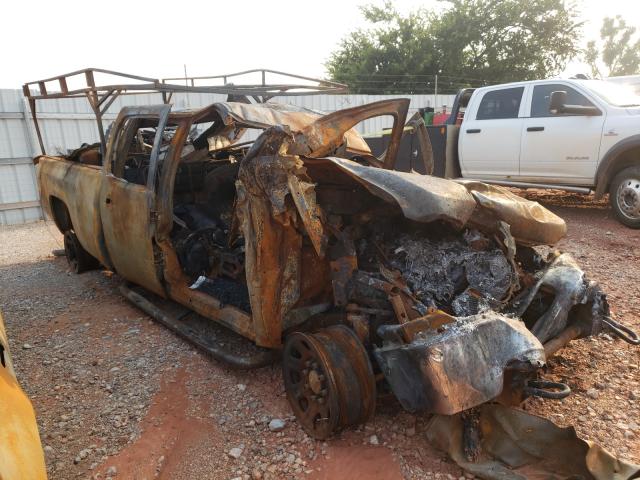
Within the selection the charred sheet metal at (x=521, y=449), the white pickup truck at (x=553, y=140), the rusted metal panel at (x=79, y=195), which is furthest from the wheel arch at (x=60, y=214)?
the white pickup truck at (x=553, y=140)

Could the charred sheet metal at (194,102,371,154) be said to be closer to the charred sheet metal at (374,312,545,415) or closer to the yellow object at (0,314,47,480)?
the charred sheet metal at (374,312,545,415)

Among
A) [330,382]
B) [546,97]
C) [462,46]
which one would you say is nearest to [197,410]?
[330,382]

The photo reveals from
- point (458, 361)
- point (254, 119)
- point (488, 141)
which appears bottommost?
point (458, 361)

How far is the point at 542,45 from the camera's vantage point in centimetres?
2359

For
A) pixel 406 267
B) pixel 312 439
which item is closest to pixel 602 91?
pixel 406 267

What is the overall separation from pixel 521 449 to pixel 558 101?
5.61m

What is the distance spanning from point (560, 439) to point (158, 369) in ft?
8.40

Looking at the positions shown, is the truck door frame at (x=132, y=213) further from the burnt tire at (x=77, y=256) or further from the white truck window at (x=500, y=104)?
the white truck window at (x=500, y=104)

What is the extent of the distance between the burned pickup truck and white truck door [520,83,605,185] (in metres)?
4.39

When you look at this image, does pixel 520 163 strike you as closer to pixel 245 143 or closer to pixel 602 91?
pixel 602 91

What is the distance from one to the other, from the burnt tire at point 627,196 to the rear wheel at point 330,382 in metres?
5.43

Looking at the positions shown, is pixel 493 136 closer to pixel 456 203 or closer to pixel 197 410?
pixel 456 203

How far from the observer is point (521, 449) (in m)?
2.33

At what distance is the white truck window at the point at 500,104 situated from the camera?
762 centimetres
